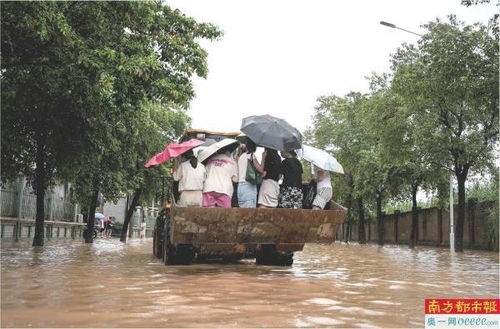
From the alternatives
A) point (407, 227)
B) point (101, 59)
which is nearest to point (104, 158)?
point (101, 59)

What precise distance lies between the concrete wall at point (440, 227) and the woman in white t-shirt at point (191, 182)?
19.6 m

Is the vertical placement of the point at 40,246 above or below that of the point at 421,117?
below

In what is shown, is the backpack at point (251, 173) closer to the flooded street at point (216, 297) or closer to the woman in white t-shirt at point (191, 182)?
the woman in white t-shirt at point (191, 182)

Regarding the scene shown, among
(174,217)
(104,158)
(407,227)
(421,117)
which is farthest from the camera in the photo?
(407,227)

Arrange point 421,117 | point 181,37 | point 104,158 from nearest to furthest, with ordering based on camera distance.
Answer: point 181,37 < point 104,158 < point 421,117

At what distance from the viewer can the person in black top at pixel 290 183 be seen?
34.2 feet

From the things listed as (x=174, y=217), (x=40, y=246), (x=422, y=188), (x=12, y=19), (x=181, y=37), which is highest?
(x=181, y=37)

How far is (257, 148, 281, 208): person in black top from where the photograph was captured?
33.8 feet

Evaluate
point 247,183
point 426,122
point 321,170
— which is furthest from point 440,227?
point 247,183

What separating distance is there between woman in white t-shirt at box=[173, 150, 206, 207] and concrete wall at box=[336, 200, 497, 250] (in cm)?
1962

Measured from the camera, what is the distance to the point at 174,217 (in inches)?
371

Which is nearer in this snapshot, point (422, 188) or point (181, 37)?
point (181, 37)

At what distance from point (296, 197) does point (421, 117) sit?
14.4 m

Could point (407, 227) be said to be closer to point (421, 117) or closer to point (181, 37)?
point (421, 117)
